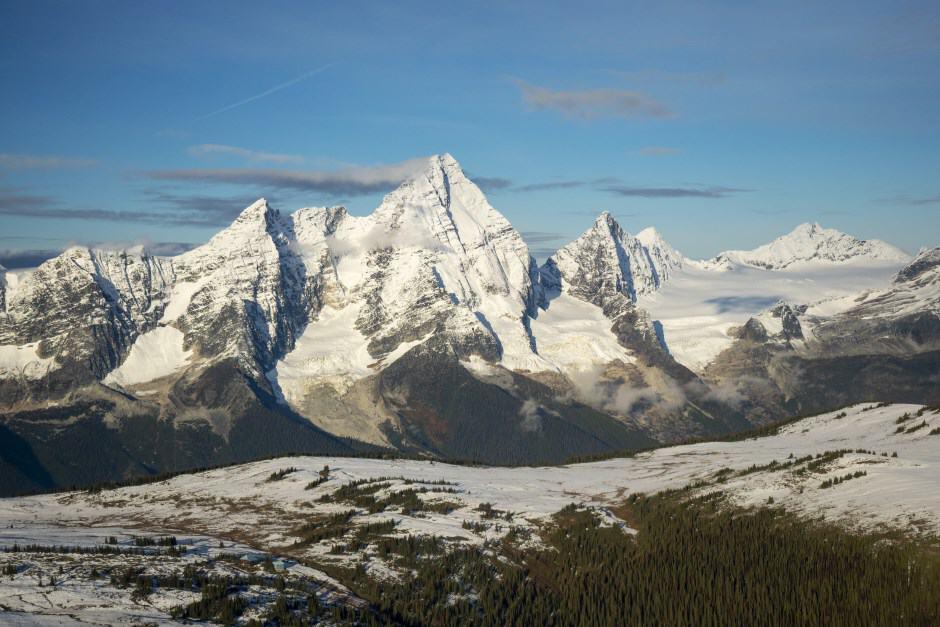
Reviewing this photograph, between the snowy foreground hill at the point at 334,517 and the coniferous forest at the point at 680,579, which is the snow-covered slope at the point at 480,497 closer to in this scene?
the snowy foreground hill at the point at 334,517

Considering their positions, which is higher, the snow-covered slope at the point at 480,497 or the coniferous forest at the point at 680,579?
the snow-covered slope at the point at 480,497

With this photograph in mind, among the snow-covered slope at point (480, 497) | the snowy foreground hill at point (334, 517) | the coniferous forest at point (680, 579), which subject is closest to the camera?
the snowy foreground hill at point (334, 517)

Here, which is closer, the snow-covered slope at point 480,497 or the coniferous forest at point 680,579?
the coniferous forest at point 680,579

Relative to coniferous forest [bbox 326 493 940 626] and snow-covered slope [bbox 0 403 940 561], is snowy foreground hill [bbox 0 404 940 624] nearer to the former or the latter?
snow-covered slope [bbox 0 403 940 561]

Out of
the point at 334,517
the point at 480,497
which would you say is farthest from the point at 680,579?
the point at 480,497

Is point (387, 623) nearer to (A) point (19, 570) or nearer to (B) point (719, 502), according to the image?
(A) point (19, 570)

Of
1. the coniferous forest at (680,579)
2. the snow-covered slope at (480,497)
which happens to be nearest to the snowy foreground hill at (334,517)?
the snow-covered slope at (480,497)

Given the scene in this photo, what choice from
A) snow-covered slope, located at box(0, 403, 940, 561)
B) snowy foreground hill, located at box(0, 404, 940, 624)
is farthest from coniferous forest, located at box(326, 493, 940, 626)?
snow-covered slope, located at box(0, 403, 940, 561)

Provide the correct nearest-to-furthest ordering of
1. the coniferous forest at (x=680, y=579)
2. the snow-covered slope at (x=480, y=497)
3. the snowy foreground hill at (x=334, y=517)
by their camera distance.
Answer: the snowy foreground hill at (x=334, y=517) → the coniferous forest at (x=680, y=579) → the snow-covered slope at (x=480, y=497)

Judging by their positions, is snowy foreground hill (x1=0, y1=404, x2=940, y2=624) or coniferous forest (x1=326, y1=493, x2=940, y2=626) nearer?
snowy foreground hill (x1=0, y1=404, x2=940, y2=624)
